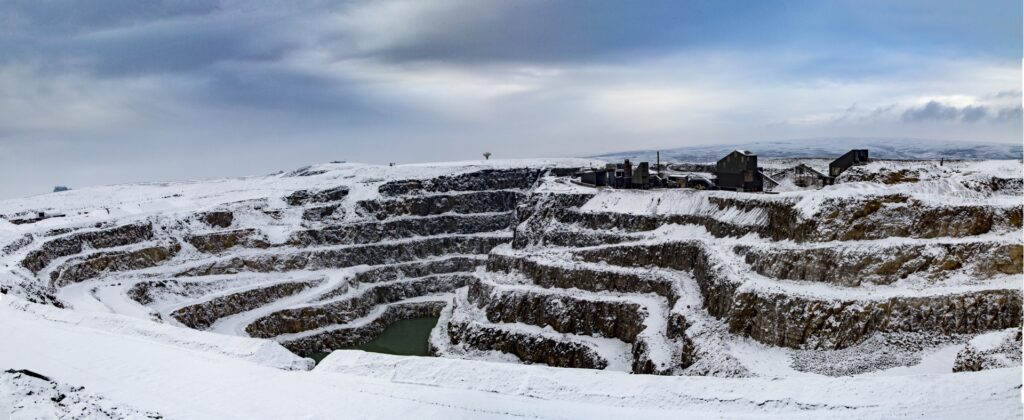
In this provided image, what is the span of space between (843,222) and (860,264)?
3.01 meters

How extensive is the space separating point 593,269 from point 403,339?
21.2 m

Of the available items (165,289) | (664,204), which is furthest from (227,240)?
(664,204)

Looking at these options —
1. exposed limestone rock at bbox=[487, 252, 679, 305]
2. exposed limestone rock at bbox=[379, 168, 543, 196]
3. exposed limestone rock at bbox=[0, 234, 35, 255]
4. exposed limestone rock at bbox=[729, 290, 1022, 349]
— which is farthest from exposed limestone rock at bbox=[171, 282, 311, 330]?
exposed limestone rock at bbox=[729, 290, 1022, 349]

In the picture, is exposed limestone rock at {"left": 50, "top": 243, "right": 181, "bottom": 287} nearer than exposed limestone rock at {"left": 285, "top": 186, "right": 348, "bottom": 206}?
Yes

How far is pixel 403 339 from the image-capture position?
60531 mm

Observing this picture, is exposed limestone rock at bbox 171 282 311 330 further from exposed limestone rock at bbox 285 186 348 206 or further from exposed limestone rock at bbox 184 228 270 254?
exposed limestone rock at bbox 285 186 348 206

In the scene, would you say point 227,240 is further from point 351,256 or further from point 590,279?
point 590,279

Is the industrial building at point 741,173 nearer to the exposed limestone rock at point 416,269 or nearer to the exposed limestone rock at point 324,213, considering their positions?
the exposed limestone rock at point 416,269

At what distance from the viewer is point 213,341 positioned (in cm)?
2506

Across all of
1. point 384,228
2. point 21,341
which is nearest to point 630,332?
point 21,341

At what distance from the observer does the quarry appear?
20.0m

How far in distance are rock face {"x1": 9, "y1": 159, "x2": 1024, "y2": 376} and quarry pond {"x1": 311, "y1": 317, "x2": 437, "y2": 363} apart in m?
1.02

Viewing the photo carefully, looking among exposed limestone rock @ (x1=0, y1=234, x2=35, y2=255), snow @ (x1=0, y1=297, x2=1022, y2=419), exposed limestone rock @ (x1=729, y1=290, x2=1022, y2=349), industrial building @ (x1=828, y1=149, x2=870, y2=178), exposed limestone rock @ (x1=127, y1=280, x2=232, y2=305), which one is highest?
industrial building @ (x1=828, y1=149, x2=870, y2=178)

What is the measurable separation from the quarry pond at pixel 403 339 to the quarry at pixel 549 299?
1.91 ft
